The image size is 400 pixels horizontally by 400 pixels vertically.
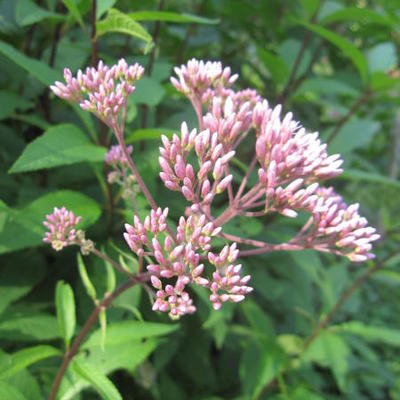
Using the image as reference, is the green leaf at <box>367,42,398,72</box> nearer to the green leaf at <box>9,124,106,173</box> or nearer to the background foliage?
the background foliage

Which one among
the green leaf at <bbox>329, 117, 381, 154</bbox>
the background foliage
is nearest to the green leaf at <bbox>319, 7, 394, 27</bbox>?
the background foliage


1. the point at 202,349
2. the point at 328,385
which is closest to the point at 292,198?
the point at 202,349

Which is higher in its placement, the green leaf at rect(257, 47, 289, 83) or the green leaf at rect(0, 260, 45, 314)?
the green leaf at rect(257, 47, 289, 83)

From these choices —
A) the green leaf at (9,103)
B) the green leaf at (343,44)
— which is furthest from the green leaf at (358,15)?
the green leaf at (9,103)

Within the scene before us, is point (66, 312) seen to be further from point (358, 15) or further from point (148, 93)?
point (358, 15)

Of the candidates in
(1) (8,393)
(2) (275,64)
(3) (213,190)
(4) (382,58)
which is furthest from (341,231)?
(4) (382,58)

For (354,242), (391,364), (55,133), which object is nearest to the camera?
(354,242)

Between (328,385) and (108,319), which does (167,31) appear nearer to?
(108,319)
